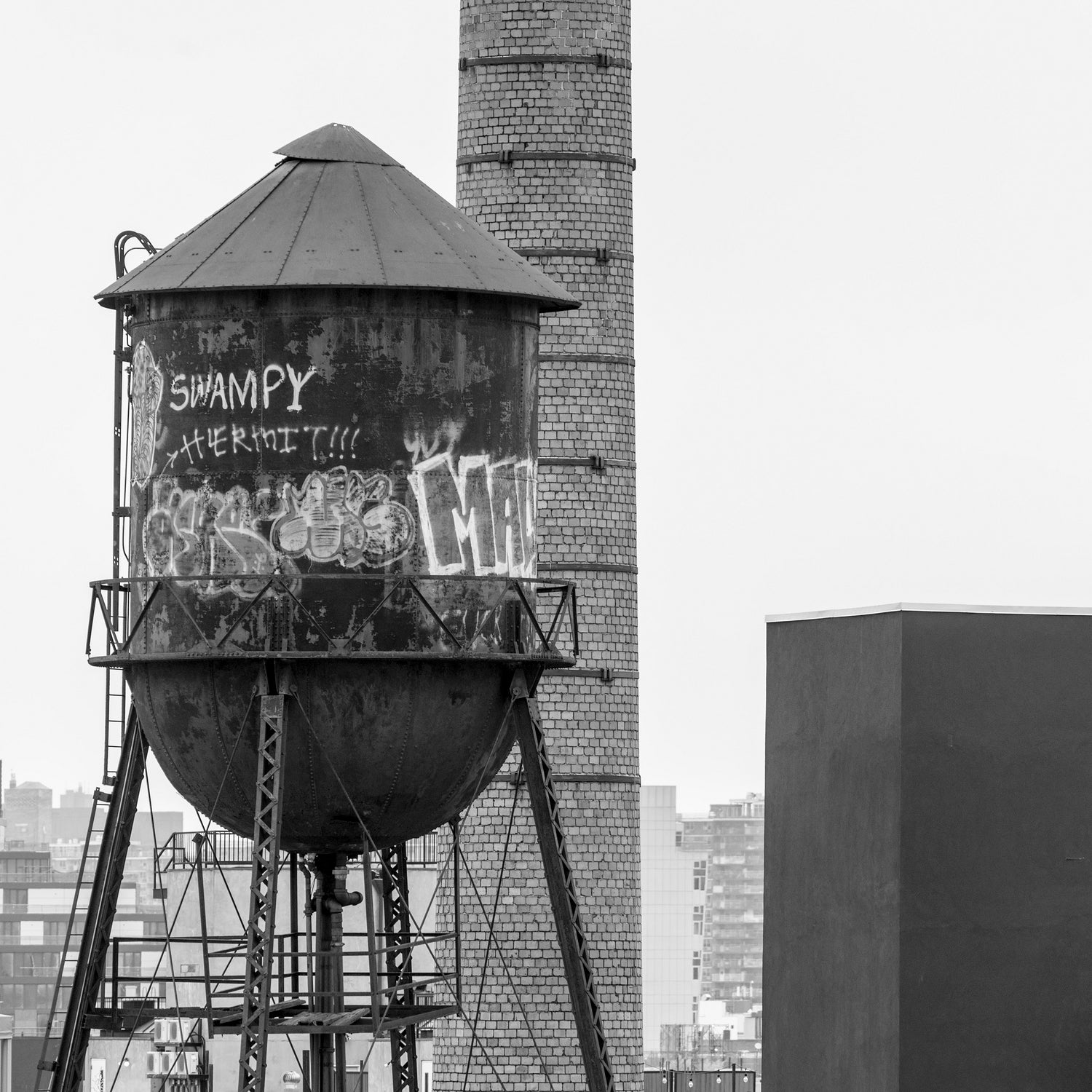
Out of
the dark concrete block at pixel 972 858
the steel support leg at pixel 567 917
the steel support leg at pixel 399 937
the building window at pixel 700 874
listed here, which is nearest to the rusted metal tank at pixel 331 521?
the steel support leg at pixel 567 917

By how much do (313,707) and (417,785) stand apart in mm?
1105

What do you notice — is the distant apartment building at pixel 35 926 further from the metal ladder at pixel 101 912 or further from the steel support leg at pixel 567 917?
the steel support leg at pixel 567 917

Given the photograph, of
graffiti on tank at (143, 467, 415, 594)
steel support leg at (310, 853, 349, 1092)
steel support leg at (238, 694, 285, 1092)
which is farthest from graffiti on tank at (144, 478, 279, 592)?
steel support leg at (310, 853, 349, 1092)

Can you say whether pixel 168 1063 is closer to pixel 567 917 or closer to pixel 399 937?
pixel 399 937

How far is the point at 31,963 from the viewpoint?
128 meters

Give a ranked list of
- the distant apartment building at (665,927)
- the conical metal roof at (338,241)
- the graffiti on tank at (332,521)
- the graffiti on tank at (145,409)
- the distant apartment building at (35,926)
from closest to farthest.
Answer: the graffiti on tank at (332,521) < the conical metal roof at (338,241) < the graffiti on tank at (145,409) < the distant apartment building at (35,926) < the distant apartment building at (665,927)

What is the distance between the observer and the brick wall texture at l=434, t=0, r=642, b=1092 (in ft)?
95.8

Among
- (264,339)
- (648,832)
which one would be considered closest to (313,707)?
(264,339)

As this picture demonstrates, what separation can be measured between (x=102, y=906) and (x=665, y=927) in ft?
428

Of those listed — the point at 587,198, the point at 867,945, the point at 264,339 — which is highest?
the point at 587,198

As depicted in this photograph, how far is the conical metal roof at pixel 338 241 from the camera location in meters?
21.0

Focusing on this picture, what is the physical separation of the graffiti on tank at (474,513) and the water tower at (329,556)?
0.07ft

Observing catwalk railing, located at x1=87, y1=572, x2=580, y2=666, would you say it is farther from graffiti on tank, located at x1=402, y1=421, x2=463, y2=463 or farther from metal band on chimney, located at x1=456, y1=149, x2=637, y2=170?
metal band on chimney, located at x1=456, y1=149, x2=637, y2=170

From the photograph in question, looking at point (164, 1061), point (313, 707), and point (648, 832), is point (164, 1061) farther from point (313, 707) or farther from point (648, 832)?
point (648, 832)
